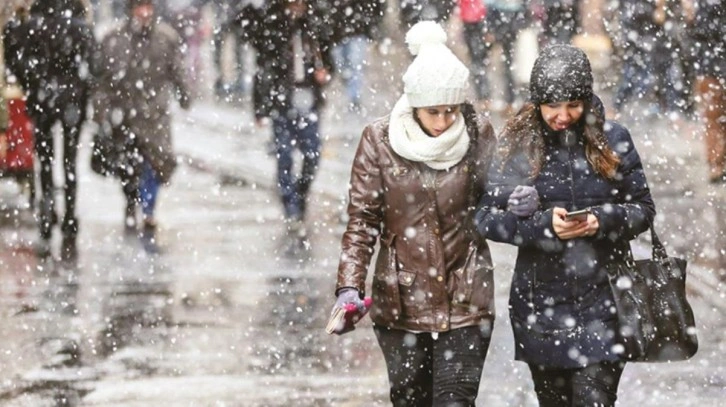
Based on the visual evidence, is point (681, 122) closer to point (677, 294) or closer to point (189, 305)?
point (189, 305)

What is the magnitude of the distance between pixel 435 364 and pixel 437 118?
85cm

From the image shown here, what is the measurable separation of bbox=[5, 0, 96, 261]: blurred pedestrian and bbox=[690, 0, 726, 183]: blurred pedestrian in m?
4.86

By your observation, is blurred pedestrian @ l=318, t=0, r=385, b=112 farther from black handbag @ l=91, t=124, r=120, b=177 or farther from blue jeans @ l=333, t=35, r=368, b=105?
blue jeans @ l=333, t=35, r=368, b=105

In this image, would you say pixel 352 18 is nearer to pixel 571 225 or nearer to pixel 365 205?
pixel 365 205

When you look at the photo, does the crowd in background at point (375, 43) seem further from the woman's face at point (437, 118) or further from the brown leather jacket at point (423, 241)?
the woman's face at point (437, 118)

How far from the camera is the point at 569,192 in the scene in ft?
18.7

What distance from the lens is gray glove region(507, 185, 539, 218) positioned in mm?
5562

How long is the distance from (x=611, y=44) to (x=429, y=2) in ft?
14.3

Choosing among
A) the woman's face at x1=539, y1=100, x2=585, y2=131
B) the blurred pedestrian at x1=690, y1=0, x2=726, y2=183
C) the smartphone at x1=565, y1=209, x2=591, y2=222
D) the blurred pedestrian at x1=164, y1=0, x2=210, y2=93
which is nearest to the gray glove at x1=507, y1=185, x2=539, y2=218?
the smartphone at x1=565, y1=209, x2=591, y2=222

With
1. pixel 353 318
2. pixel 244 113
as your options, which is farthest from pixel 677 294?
pixel 244 113

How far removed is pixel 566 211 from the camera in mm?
5613

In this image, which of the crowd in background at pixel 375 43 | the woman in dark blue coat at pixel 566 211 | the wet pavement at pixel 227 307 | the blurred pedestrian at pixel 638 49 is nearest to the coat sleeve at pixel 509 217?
the woman in dark blue coat at pixel 566 211

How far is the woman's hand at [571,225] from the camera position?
554 centimetres

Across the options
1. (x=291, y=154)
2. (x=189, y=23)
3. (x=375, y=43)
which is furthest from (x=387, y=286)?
(x=375, y=43)
